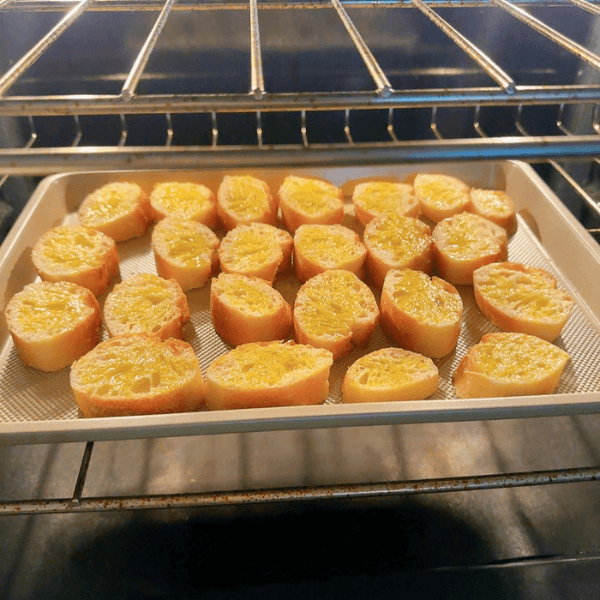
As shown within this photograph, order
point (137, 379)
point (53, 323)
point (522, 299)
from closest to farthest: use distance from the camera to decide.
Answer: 1. point (137, 379)
2. point (53, 323)
3. point (522, 299)

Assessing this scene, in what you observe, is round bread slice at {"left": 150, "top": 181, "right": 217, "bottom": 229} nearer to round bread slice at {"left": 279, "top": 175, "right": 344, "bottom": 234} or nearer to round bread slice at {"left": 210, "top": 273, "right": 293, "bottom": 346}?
round bread slice at {"left": 279, "top": 175, "right": 344, "bottom": 234}

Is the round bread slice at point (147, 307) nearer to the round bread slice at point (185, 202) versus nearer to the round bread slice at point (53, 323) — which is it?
the round bread slice at point (53, 323)

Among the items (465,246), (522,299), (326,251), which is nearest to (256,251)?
(326,251)

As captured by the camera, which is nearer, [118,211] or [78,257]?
[78,257]

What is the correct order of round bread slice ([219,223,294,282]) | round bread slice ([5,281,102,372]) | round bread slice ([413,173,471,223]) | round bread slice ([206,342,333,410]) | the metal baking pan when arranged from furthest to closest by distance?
round bread slice ([413,173,471,223]), round bread slice ([219,223,294,282]), round bread slice ([5,281,102,372]), round bread slice ([206,342,333,410]), the metal baking pan

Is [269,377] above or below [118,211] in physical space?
below

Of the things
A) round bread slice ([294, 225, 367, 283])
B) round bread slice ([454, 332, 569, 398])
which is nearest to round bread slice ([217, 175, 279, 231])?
round bread slice ([294, 225, 367, 283])

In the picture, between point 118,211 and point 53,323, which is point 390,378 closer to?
point 53,323
